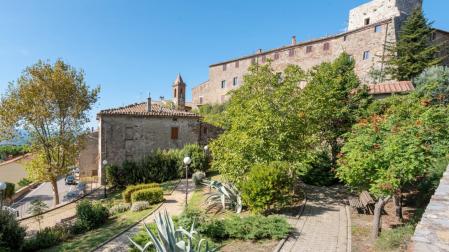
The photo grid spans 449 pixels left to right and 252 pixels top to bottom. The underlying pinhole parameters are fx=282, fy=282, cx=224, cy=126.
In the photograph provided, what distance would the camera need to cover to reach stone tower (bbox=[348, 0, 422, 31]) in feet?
126

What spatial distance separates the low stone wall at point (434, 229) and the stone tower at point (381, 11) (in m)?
40.4

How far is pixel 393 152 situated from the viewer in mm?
7969

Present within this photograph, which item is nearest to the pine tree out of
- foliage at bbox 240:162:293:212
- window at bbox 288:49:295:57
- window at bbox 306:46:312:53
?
window at bbox 306:46:312:53

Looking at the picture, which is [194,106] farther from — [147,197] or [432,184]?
[432,184]

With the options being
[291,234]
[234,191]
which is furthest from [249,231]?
[234,191]

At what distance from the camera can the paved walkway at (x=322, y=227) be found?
8.65 metres

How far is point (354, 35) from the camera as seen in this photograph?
4012 cm

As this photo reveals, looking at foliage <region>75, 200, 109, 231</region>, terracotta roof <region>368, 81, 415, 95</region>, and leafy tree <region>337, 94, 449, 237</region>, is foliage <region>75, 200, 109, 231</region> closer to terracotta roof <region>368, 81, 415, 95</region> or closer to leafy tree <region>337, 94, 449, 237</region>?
leafy tree <region>337, 94, 449, 237</region>

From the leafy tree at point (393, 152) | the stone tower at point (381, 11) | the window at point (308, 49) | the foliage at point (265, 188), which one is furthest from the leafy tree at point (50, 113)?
the stone tower at point (381, 11)

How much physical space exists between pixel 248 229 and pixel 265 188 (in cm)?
199

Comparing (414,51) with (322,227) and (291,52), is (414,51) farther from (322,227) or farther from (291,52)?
(322,227)

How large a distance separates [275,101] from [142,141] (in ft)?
50.4

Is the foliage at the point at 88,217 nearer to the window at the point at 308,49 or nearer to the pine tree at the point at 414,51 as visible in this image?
the pine tree at the point at 414,51

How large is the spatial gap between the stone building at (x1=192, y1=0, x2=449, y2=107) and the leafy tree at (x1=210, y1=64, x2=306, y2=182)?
1599 centimetres
